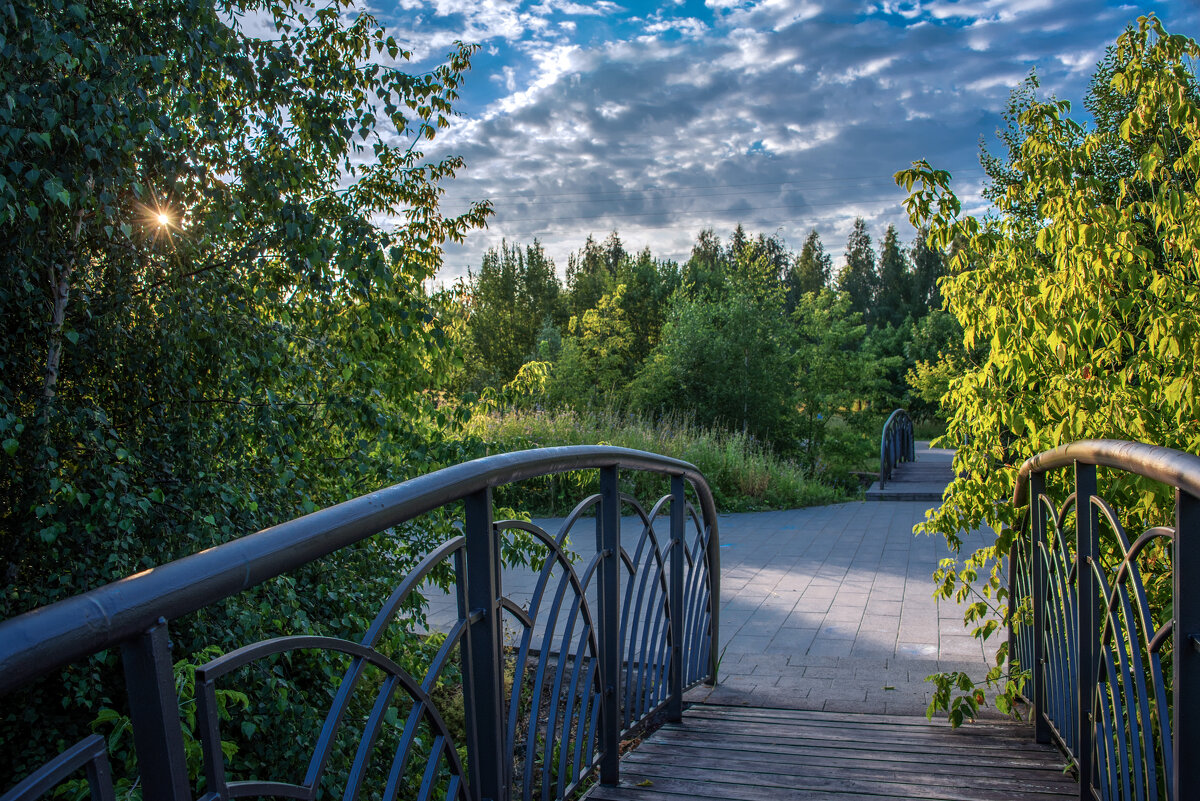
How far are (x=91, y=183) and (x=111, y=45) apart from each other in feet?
1.80

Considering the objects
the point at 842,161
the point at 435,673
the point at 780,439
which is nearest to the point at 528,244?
the point at 842,161

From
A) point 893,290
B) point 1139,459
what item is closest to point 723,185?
point 893,290

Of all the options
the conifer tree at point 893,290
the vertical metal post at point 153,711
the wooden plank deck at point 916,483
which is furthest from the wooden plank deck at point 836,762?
the conifer tree at point 893,290

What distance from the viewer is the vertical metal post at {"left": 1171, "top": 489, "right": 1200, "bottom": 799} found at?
143cm

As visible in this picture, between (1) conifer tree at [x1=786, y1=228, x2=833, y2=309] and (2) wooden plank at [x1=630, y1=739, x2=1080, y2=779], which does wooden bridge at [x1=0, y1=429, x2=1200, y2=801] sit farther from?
(1) conifer tree at [x1=786, y1=228, x2=833, y2=309]

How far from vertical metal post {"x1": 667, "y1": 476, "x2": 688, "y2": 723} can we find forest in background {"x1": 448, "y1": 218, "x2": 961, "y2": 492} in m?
1.44

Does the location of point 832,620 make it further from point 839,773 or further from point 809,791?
point 809,791

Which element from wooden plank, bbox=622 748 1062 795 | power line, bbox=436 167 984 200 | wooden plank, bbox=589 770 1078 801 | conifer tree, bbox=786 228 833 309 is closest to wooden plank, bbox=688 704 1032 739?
wooden plank, bbox=622 748 1062 795

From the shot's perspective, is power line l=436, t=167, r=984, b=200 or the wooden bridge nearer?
the wooden bridge

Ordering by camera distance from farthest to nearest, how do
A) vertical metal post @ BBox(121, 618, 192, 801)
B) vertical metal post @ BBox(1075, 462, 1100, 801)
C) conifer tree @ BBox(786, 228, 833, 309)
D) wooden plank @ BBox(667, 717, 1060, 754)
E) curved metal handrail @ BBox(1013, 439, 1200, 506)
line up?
conifer tree @ BBox(786, 228, 833, 309) < wooden plank @ BBox(667, 717, 1060, 754) < vertical metal post @ BBox(1075, 462, 1100, 801) < curved metal handrail @ BBox(1013, 439, 1200, 506) < vertical metal post @ BBox(121, 618, 192, 801)

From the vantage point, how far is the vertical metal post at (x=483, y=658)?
1612mm

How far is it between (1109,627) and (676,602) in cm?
176

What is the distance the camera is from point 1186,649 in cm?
146

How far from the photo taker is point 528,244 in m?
30.5
